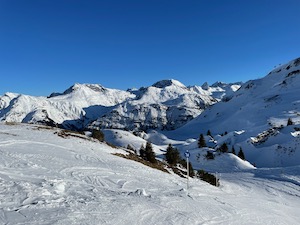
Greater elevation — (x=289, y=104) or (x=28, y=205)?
(x=289, y=104)

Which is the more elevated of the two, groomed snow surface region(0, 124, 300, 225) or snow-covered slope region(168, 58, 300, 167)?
snow-covered slope region(168, 58, 300, 167)

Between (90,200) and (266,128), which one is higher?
(266,128)

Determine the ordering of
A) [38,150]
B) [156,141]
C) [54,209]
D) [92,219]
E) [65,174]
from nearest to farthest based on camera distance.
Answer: [92,219], [54,209], [65,174], [38,150], [156,141]

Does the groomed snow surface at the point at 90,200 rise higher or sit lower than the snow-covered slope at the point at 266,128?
lower

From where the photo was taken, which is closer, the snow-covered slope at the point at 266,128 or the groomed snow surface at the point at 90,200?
the groomed snow surface at the point at 90,200

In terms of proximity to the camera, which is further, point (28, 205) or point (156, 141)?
point (156, 141)

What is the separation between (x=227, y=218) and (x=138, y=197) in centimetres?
431

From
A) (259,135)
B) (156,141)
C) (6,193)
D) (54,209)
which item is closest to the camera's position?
(54,209)

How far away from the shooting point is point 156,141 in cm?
17888

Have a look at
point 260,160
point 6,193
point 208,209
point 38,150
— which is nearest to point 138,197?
point 208,209

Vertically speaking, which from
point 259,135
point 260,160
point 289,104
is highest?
point 289,104

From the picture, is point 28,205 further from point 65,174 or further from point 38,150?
point 38,150

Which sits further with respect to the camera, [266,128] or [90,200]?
[266,128]

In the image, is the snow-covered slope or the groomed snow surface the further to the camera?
the snow-covered slope
